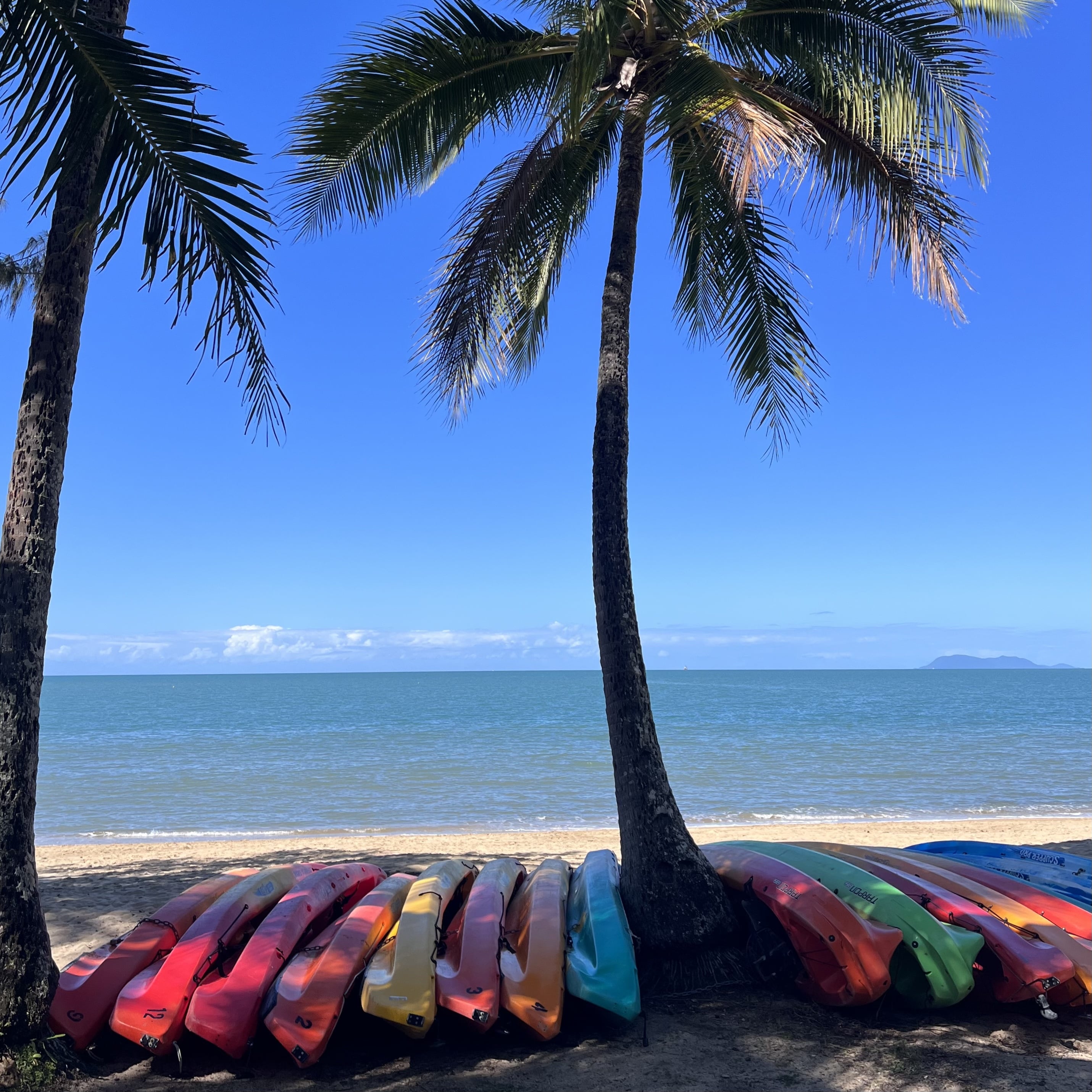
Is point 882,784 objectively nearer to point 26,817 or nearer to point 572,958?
point 572,958

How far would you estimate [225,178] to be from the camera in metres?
3.46

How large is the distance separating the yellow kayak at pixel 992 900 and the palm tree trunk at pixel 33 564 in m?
4.85

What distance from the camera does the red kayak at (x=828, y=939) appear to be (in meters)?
4.27

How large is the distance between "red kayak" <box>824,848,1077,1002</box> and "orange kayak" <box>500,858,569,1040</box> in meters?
2.08

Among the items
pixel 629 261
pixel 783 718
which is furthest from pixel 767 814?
pixel 783 718

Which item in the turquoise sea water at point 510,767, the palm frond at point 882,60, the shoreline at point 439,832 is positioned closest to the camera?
the palm frond at point 882,60

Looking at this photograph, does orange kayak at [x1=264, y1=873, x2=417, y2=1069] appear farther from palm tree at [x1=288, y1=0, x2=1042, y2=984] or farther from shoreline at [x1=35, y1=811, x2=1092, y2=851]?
shoreline at [x1=35, y1=811, x2=1092, y2=851]

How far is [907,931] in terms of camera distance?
4.45 m

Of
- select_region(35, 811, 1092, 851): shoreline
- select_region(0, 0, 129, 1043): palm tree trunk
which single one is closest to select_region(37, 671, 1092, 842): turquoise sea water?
select_region(35, 811, 1092, 851): shoreline

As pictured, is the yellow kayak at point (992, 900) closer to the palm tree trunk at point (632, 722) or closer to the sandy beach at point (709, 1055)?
the sandy beach at point (709, 1055)

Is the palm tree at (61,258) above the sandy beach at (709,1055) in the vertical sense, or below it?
above

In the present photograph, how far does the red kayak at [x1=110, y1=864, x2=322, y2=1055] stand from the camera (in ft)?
12.5

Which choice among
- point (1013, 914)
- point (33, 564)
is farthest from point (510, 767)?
point (33, 564)

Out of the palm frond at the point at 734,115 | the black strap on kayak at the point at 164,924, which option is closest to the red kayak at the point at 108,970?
the black strap on kayak at the point at 164,924
